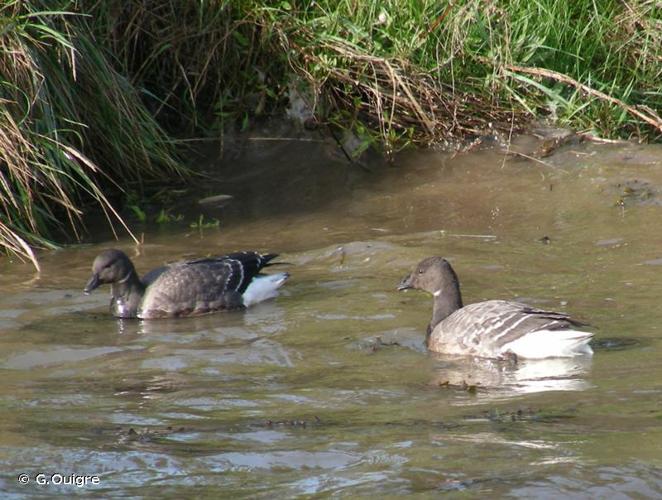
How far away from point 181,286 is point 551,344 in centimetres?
285

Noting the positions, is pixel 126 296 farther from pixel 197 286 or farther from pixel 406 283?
pixel 406 283

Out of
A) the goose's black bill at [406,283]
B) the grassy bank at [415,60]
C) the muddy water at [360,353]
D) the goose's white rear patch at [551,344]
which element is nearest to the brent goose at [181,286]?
the muddy water at [360,353]

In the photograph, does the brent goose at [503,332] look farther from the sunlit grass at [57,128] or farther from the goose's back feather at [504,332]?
the sunlit grass at [57,128]

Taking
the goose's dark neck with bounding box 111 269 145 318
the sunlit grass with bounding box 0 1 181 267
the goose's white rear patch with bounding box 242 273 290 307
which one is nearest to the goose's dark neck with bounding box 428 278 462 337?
the goose's white rear patch with bounding box 242 273 290 307

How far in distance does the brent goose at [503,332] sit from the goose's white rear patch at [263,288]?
1.46 m

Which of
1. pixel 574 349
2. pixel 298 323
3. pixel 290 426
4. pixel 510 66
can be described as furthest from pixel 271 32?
pixel 290 426

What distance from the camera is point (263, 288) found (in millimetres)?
8781

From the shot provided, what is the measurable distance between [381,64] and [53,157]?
318 centimetres

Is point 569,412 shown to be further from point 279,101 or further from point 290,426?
point 279,101

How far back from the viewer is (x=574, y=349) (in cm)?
689

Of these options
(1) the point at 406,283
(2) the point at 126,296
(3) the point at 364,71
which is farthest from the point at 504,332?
(3) the point at 364,71

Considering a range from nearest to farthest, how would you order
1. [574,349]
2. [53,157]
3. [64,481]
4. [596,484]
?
[596,484] → [64,481] → [574,349] → [53,157]

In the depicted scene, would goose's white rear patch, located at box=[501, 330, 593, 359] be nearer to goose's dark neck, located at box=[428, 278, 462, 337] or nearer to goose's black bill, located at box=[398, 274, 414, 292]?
goose's dark neck, located at box=[428, 278, 462, 337]

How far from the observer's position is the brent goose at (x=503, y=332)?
690cm
